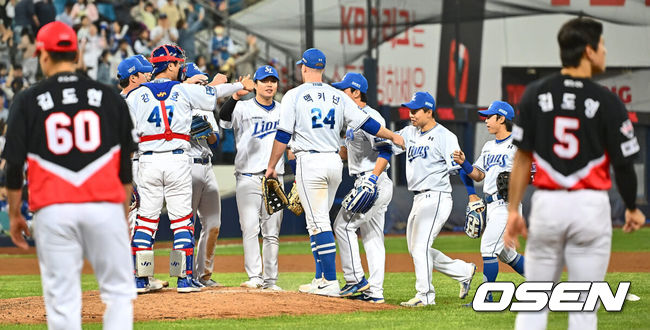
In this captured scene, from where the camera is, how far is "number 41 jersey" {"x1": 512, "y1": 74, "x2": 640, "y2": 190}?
420 cm

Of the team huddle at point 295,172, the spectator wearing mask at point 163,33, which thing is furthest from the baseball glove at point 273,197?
the spectator wearing mask at point 163,33

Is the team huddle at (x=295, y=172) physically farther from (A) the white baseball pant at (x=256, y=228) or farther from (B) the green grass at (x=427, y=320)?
(B) the green grass at (x=427, y=320)

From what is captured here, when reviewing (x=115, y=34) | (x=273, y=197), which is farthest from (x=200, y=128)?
(x=115, y=34)

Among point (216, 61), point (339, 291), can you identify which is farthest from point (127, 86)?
point (216, 61)

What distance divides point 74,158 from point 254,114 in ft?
15.4

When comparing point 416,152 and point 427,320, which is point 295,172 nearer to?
point 416,152

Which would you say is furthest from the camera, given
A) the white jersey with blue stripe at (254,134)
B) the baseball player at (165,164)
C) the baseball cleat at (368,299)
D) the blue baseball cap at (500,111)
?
the white jersey with blue stripe at (254,134)

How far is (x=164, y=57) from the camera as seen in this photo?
7930 mm

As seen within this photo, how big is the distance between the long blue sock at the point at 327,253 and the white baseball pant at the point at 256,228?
1.00 meters

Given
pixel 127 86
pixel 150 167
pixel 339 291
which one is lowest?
pixel 339 291

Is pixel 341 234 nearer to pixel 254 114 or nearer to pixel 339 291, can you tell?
pixel 339 291

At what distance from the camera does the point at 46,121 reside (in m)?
4.23

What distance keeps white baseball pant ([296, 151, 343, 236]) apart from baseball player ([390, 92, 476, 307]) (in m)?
0.73

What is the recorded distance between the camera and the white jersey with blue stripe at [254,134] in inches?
349
